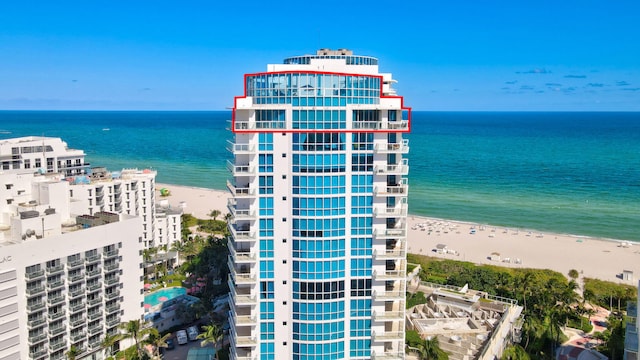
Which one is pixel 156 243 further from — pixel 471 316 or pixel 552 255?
pixel 552 255

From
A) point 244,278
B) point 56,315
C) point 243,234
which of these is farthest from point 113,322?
point 243,234

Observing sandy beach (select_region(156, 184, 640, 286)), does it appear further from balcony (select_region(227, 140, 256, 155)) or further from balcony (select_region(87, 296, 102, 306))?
balcony (select_region(227, 140, 256, 155))

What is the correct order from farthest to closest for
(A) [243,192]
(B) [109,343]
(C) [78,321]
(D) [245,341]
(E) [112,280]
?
(E) [112,280]
(C) [78,321]
(B) [109,343]
(D) [245,341]
(A) [243,192]

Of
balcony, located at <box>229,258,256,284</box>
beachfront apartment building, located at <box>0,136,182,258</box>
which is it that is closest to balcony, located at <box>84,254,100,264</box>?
balcony, located at <box>229,258,256,284</box>

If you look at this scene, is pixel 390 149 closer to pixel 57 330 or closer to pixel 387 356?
pixel 387 356

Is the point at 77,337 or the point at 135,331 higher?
the point at 135,331
